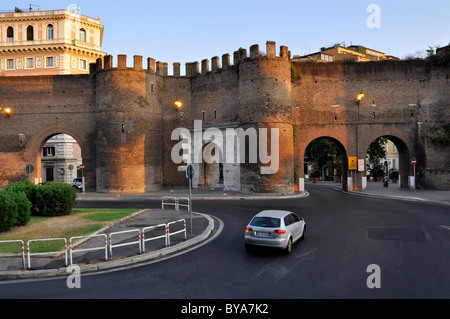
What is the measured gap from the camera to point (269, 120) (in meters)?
28.8

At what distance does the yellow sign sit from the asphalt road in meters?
18.0

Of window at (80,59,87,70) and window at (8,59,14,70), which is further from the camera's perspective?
window at (80,59,87,70)

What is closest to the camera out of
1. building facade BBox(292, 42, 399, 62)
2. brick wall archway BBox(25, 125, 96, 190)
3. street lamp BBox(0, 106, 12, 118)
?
brick wall archway BBox(25, 125, 96, 190)

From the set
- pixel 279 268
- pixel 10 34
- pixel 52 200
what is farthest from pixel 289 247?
pixel 10 34

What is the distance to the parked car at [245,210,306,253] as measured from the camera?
10266 millimetres

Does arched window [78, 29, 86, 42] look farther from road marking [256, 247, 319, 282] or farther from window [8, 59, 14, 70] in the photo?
road marking [256, 247, 319, 282]

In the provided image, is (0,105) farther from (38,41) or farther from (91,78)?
(38,41)

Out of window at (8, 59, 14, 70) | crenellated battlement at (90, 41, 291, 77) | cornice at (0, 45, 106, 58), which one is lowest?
crenellated battlement at (90, 41, 291, 77)

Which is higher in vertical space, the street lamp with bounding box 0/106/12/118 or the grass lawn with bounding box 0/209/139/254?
the street lamp with bounding box 0/106/12/118

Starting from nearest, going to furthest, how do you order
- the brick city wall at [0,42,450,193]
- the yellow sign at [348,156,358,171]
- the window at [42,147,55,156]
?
the brick city wall at [0,42,450,193], the yellow sign at [348,156,358,171], the window at [42,147,55,156]

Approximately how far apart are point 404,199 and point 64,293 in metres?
24.5

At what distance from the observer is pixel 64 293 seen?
7.44 meters

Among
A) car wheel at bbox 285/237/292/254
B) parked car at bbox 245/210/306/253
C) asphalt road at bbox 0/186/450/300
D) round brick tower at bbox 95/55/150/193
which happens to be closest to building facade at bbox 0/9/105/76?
round brick tower at bbox 95/55/150/193
